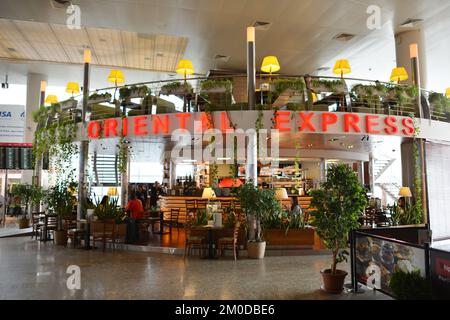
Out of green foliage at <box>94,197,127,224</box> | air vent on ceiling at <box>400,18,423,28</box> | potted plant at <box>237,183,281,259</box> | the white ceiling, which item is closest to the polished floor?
potted plant at <box>237,183,281,259</box>

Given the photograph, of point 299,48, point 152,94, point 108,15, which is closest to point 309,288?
point 152,94

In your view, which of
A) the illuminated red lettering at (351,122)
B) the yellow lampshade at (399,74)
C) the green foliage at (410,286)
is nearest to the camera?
the green foliage at (410,286)

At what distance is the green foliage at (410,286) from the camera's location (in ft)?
13.4

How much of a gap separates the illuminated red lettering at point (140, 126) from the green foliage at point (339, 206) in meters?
5.45

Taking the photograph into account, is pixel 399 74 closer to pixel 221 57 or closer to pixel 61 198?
pixel 221 57

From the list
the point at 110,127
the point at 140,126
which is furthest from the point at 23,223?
the point at 140,126

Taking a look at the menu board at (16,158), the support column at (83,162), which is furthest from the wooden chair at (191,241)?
the menu board at (16,158)

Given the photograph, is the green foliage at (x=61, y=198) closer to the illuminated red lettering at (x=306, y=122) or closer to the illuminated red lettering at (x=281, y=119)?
the illuminated red lettering at (x=281, y=119)

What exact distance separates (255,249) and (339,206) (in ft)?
10.9

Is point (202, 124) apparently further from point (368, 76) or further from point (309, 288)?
point (368, 76)

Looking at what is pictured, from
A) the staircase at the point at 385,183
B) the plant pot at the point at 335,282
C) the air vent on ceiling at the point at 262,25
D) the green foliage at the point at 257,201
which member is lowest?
the plant pot at the point at 335,282

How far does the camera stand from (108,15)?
1045cm

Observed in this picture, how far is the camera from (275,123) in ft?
29.6

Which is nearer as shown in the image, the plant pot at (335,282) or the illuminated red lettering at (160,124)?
the plant pot at (335,282)
